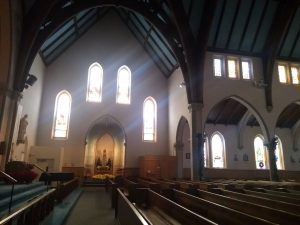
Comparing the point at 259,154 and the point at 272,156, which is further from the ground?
the point at 259,154

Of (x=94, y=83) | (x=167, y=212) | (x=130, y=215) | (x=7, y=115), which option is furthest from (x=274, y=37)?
(x=7, y=115)

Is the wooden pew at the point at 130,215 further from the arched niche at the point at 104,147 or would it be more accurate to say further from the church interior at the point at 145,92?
the arched niche at the point at 104,147

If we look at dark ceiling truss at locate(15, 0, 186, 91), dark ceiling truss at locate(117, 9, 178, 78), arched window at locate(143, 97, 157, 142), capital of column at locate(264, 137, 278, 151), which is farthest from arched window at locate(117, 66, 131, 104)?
capital of column at locate(264, 137, 278, 151)

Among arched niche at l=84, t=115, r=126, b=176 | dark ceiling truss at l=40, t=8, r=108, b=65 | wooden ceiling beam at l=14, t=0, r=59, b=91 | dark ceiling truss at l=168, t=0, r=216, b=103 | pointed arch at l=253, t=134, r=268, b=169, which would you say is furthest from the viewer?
pointed arch at l=253, t=134, r=268, b=169

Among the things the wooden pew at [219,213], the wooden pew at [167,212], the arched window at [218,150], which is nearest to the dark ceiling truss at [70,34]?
the wooden pew at [167,212]

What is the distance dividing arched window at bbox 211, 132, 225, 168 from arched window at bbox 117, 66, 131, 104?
6825 millimetres

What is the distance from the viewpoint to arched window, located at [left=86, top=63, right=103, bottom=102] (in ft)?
50.9

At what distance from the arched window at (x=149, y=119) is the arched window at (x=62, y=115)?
4.76m

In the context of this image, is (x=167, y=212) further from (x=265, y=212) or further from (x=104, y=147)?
(x=104, y=147)

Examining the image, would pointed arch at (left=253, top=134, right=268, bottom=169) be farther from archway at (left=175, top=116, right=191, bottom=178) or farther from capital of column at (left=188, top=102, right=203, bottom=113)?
capital of column at (left=188, top=102, right=203, bottom=113)

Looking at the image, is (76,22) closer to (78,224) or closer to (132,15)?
(132,15)

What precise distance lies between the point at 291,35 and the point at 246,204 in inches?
480

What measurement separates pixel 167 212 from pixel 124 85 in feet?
40.1

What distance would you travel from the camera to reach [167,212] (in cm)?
463
